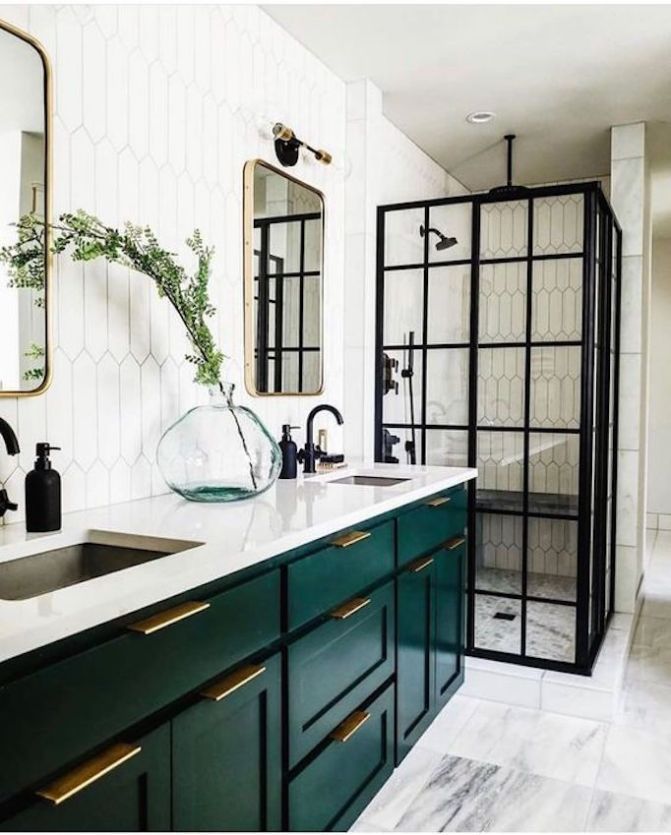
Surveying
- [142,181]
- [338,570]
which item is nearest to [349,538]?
[338,570]

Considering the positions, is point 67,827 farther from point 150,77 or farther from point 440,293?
point 440,293

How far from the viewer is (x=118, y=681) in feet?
3.59

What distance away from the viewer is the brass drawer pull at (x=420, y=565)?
2.25 m

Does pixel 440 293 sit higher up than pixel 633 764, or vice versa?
pixel 440 293

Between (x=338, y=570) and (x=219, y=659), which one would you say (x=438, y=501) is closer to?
(x=338, y=570)

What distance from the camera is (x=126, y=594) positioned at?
1.11m

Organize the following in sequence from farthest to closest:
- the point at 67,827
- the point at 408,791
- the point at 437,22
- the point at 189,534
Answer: the point at 437,22 → the point at 408,791 → the point at 189,534 → the point at 67,827

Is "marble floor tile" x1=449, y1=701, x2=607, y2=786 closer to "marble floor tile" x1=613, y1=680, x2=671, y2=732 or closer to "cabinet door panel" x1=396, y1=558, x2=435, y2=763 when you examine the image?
"marble floor tile" x1=613, y1=680, x2=671, y2=732

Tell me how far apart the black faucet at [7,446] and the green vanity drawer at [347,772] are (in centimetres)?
85

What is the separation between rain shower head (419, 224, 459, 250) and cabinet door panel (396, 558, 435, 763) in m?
1.47

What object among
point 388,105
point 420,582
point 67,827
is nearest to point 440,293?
point 388,105

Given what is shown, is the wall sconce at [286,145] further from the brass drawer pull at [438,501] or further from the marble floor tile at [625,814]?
the marble floor tile at [625,814]

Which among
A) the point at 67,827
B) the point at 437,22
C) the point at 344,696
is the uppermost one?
the point at 437,22

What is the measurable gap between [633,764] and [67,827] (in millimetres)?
2022
